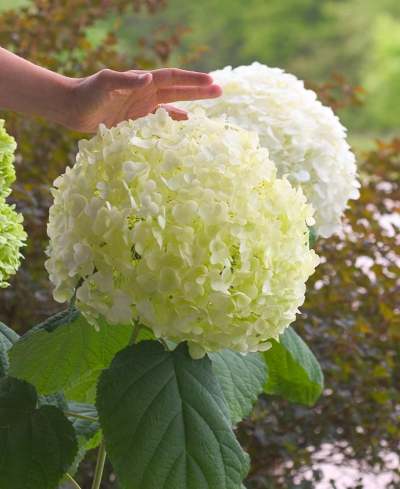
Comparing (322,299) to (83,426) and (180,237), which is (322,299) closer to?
(83,426)

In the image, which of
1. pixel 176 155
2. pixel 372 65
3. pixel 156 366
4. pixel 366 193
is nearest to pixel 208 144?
pixel 176 155

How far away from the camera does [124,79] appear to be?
44.0 inches

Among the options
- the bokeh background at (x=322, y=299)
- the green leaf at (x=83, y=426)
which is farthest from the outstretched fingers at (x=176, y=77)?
the bokeh background at (x=322, y=299)

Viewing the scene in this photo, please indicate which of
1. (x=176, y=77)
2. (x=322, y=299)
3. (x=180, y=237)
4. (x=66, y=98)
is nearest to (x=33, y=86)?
(x=66, y=98)

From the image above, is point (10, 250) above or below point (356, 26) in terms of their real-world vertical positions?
below

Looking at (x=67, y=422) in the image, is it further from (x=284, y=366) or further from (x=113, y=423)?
(x=284, y=366)

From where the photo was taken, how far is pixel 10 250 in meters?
1.23

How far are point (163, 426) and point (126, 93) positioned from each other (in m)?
0.37

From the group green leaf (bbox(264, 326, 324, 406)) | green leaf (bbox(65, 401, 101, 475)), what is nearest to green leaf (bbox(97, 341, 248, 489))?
green leaf (bbox(65, 401, 101, 475))

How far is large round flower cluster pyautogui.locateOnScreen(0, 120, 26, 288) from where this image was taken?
1.23 metres

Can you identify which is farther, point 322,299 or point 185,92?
point 322,299

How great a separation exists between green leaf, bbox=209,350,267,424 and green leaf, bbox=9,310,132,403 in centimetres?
13

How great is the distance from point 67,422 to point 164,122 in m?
0.35

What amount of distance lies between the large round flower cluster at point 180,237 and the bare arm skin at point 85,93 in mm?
48
